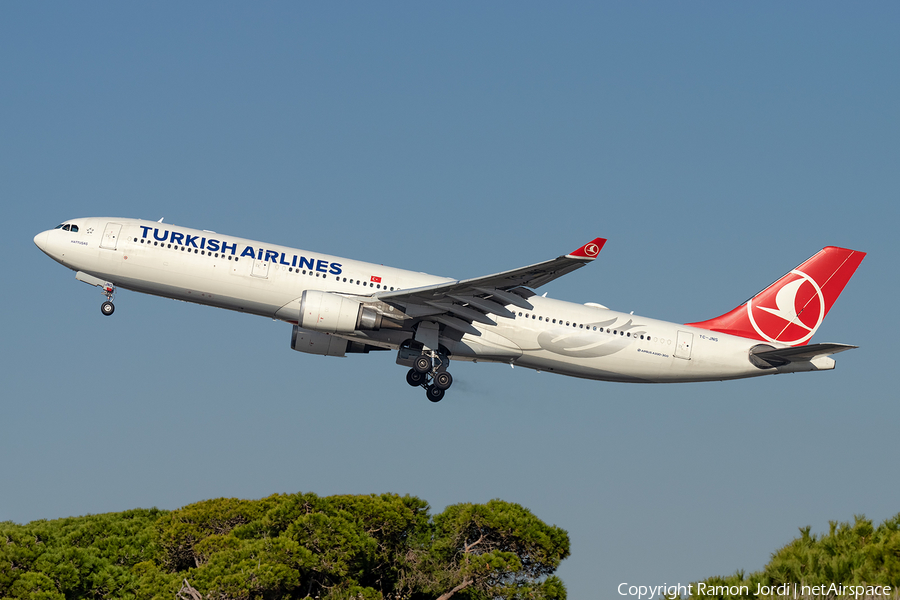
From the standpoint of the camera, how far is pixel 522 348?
124 ft

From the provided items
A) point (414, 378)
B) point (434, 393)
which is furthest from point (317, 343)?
point (434, 393)

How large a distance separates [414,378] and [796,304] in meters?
16.4

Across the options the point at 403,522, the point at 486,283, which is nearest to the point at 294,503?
the point at 403,522

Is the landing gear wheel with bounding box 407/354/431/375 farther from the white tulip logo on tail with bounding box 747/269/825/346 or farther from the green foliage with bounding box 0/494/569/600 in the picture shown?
the white tulip logo on tail with bounding box 747/269/825/346

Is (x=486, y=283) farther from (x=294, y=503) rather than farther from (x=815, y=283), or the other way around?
(x=294, y=503)

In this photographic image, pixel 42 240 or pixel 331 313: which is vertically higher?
pixel 42 240

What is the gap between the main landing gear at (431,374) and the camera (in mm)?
37094

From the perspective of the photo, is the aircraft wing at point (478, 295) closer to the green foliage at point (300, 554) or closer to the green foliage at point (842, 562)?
the green foliage at point (842, 562)

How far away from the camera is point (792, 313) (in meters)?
42.2

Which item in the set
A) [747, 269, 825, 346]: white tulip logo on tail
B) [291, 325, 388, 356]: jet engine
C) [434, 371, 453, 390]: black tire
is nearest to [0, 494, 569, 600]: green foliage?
[291, 325, 388, 356]: jet engine

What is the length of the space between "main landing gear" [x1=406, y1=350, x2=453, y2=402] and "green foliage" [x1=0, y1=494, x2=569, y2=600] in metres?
10.6

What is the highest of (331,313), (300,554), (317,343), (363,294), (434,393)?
(363,294)

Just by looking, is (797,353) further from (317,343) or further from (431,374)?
(317,343)

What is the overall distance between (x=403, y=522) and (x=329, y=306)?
62.3ft
